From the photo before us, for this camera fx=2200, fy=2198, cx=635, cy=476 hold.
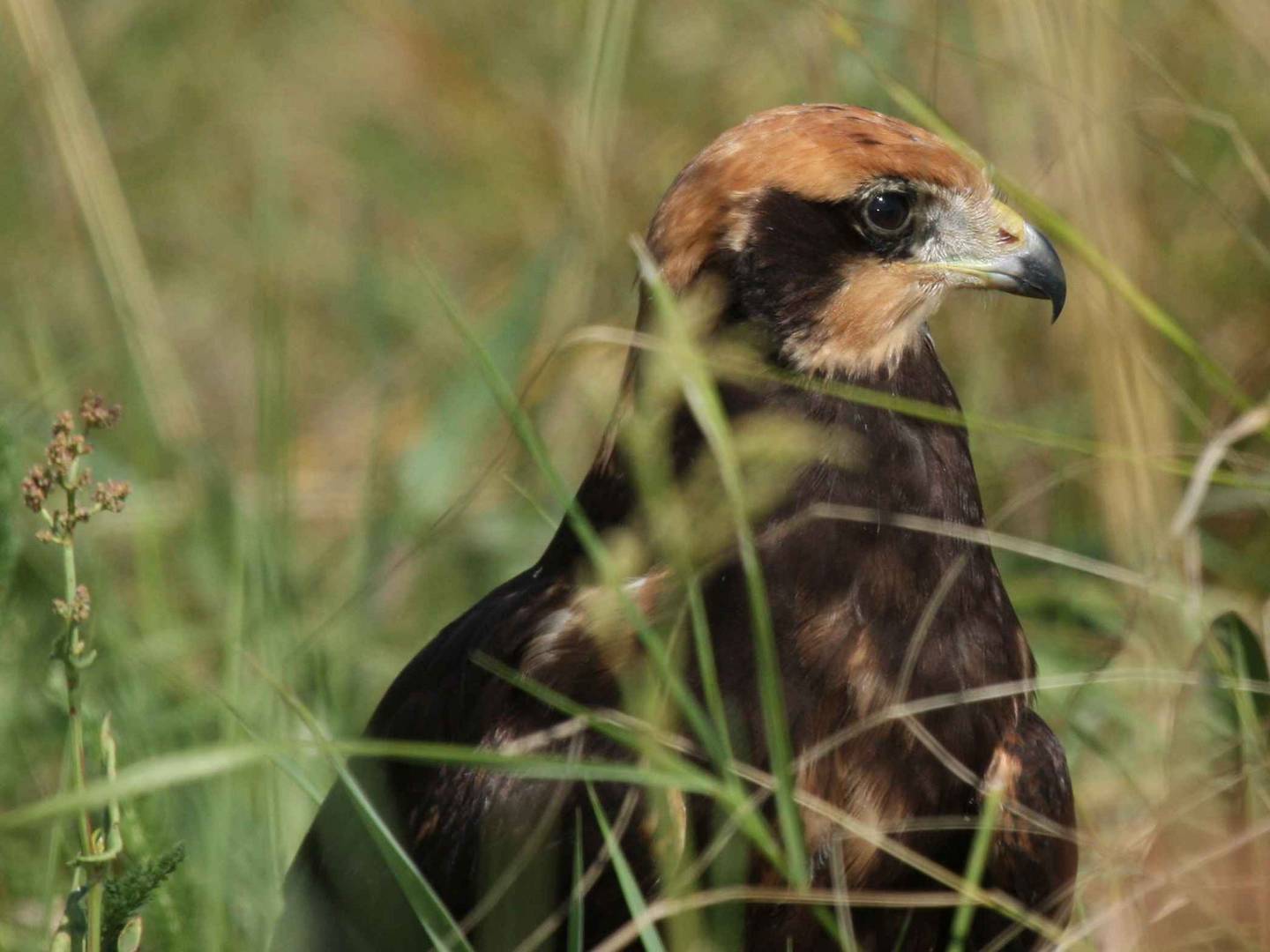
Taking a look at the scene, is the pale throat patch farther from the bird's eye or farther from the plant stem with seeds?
the plant stem with seeds

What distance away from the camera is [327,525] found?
5.59 m

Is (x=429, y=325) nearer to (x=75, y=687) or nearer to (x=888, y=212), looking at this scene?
(x=888, y=212)

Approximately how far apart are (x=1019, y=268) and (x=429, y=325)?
2.73 m

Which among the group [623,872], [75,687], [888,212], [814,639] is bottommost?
[623,872]

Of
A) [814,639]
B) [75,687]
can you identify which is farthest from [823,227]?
[75,687]

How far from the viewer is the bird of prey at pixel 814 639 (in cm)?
303

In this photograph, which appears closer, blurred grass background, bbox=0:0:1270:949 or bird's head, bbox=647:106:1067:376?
bird's head, bbox=647:106:1067:376

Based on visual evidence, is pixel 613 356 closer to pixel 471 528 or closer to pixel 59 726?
pixel 471 528

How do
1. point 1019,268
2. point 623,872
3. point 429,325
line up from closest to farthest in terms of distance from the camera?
point 623,872
point 1019,268
point 429,325

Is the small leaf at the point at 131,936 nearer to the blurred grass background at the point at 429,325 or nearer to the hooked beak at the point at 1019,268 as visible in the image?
the blurred grass background at the point at 429,325

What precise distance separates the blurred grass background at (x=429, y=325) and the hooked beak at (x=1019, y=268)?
230 mm

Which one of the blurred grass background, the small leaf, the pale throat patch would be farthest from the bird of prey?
the small leaf

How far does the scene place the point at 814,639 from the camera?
307 cm

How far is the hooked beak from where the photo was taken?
3.37 metres
